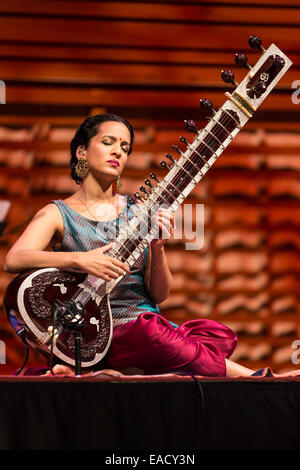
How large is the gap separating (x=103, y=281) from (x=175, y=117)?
2.31m

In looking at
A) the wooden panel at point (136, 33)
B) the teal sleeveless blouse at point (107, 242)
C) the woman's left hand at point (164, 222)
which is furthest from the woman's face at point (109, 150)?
the wooden panel at point (136, 33)

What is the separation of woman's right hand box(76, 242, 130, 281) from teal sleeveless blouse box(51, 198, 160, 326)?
10.3 inches

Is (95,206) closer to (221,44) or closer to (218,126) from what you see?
(218,126)

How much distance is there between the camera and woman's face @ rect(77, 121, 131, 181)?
2.24 meters

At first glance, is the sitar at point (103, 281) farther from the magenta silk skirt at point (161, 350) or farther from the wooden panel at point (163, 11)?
the wooden panel at point (163, 11)

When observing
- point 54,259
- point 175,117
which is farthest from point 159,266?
point 175,117

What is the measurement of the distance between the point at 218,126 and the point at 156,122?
6.82 ft

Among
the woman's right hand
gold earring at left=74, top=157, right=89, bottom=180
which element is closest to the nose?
gold earring at left=74, top=157, right=89, bottom=180

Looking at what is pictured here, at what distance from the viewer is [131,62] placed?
12.7 feet

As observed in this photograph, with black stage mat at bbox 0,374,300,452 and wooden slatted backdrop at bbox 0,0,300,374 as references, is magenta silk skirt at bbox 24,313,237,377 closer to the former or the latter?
black stage mat at bbox 0,374,300,452

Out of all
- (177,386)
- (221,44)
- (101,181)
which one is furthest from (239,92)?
(221,44)

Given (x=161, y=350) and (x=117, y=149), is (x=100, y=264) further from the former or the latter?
(x=117, y=149)

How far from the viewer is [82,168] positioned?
2324 mm

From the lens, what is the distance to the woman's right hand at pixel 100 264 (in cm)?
188
